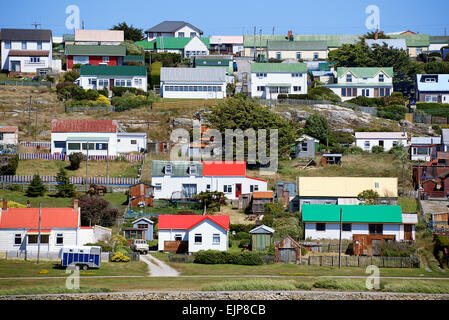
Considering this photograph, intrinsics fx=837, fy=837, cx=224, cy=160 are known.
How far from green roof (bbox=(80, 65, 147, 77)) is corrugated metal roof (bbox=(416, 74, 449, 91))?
125ft

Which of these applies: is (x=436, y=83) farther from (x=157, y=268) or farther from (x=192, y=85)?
(x=157, y=268)

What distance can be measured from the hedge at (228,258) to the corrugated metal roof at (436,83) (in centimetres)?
5959

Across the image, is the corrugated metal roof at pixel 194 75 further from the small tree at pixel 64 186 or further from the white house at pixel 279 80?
the small tree at pixel 64 186

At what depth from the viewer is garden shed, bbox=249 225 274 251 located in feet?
Answer: 217

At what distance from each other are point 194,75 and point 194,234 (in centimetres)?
4897

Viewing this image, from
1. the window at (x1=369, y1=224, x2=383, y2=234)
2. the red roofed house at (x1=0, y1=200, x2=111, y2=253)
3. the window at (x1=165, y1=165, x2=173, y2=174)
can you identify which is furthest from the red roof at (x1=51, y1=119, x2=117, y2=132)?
the window at (x1=369, y1=224, x2=383, y2=234)

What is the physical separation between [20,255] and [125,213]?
12587 millimetres

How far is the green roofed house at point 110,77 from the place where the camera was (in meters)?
113

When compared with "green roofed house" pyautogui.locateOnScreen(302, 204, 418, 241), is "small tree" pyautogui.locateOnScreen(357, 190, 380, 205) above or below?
above

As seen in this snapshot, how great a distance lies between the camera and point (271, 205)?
75562 millimetres

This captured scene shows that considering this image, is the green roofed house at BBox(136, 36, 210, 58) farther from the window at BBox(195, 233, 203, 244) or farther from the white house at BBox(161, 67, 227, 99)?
the window at BBox(195, 233, 203, 244)

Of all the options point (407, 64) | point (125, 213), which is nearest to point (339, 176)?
point (125, 213)

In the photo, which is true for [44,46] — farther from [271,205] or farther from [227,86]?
[271,205]

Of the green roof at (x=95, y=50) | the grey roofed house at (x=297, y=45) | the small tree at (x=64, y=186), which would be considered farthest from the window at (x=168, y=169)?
Answer: the grey roofed house at (x=297, y=45)
